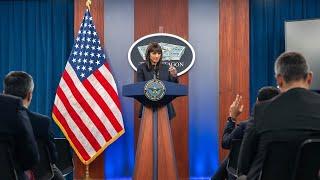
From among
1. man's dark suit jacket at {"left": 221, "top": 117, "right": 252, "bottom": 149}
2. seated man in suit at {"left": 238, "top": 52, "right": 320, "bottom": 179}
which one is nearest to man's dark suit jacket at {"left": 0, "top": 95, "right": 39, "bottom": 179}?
seated man in suit at {"left": 238, "top": 52, "right": 320, "bottom": 179}

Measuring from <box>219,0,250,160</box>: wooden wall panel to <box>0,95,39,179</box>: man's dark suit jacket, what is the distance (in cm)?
416

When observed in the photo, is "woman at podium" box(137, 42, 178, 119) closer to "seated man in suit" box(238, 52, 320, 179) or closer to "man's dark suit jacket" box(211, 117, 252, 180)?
"man's dark suit jacket" box(211, 117, 252, 180)

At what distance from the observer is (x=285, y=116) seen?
6.23ft

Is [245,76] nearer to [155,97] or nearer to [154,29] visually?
[154,29]

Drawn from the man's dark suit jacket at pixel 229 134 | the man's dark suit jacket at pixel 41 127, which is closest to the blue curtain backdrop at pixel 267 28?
the man's dark suit jacket at pixel 229 134

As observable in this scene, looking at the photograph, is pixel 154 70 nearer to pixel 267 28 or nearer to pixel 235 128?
pixel 235 128

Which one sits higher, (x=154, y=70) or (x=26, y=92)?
(x=154, y=70)

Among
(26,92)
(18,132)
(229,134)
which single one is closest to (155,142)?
(229,134)

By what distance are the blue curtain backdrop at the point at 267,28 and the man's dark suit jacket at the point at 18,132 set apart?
457 cm

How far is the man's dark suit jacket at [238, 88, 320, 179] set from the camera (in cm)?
188

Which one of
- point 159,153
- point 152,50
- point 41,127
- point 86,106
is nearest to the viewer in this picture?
point 41,127

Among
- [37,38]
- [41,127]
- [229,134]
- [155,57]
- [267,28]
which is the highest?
[267,28]

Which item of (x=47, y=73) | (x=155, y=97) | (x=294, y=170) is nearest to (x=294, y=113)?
(x=294, y=170)

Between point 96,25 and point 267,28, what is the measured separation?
2542 mm
